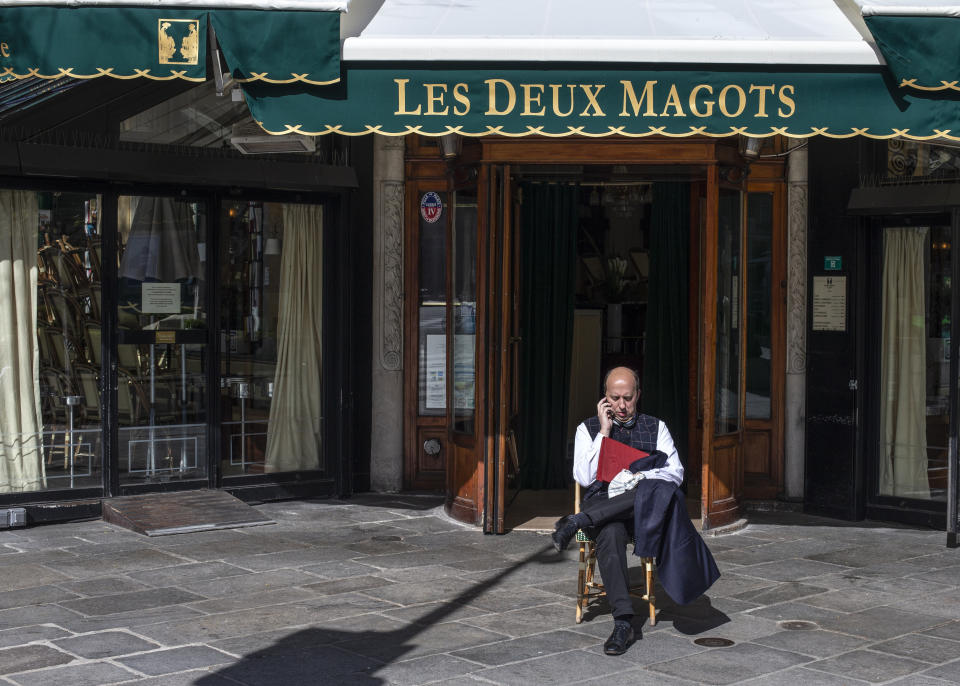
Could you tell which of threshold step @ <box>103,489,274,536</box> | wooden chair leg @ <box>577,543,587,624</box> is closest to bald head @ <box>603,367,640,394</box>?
wooden chair leg @ <box>577,543,587,624</box>

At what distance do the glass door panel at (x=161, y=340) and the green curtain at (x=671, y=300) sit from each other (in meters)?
3.69

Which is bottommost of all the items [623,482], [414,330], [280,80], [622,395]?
[623,482]

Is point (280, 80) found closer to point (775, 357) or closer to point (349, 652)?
point (349, 652)

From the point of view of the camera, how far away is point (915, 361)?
9.06 m

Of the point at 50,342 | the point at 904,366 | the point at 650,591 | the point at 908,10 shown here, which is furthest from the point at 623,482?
the point at 50,342

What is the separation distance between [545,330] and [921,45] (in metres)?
4.22

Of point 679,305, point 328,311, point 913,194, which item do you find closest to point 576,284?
point 679,305

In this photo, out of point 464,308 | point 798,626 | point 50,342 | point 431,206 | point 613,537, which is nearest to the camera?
point 613,537

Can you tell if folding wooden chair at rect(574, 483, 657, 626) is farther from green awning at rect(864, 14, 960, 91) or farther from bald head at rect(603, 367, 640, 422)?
green awning at rect(864, 14, 960, 91)

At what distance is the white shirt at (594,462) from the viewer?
6246 millimetres

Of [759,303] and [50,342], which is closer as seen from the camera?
[50,342]

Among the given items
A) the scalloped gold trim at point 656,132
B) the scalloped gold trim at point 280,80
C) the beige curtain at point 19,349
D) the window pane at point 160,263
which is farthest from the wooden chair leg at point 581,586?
the beige curtain at point 19,349

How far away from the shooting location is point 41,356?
346 inches

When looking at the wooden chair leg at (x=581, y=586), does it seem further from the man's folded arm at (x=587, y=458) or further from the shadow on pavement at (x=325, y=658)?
the shadow on pavement at (x=325, y=658)
